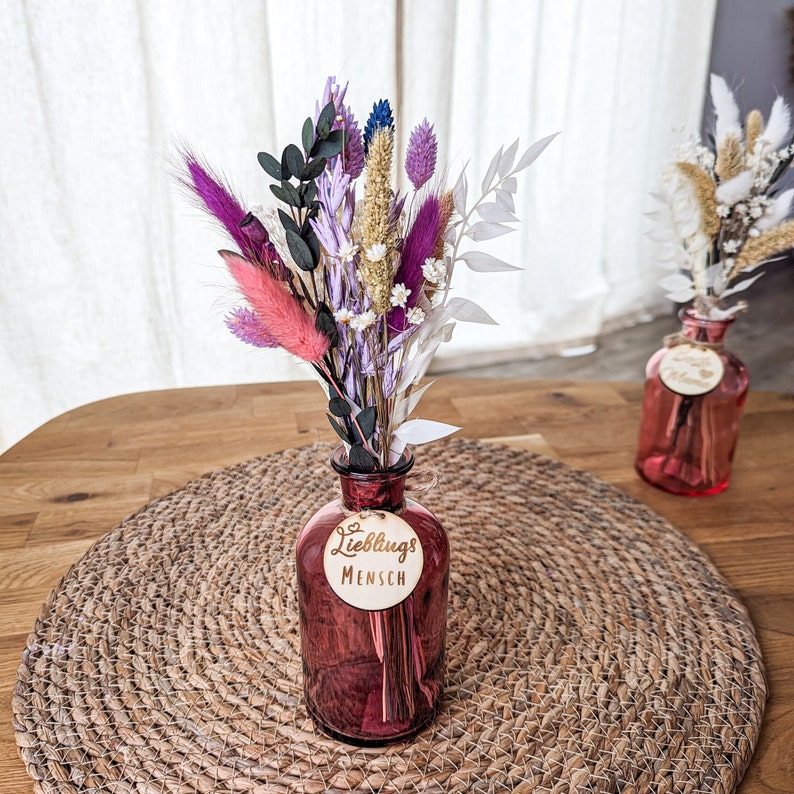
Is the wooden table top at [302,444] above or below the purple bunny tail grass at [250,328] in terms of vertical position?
below

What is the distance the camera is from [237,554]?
2.87ft

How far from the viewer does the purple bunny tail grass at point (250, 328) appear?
54 centimetres

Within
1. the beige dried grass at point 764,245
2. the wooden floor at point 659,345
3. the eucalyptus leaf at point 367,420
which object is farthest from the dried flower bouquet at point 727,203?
the wooden floor at point 659,345

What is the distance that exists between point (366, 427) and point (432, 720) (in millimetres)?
277

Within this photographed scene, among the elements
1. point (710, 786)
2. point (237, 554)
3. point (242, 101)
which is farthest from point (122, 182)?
point (710, 786)

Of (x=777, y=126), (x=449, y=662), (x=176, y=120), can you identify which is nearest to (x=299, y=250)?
(x=449, y=662)

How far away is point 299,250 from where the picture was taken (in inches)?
20.1

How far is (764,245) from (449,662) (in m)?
0.59

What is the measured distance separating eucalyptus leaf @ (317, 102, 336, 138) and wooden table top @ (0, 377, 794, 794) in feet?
1.80

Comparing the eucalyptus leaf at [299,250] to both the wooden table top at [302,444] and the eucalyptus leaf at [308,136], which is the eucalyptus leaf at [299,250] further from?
the wooden table top at [302,444]

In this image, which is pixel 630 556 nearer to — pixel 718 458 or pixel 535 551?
pixel 535 551

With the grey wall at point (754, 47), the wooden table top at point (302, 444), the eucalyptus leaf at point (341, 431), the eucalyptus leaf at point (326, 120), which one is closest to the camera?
the eucalyptus leaf at point (326, 120)

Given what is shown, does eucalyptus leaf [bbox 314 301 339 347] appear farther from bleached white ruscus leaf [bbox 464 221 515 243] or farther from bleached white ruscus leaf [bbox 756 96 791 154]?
bleached white ruscus leaf [bbox 756 96 791 154]

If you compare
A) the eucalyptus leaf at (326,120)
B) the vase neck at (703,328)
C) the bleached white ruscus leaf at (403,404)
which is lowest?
the vase neck at (703,328)
